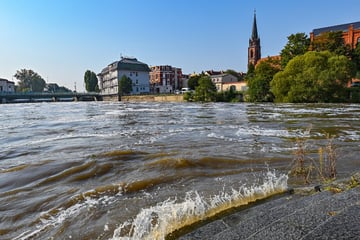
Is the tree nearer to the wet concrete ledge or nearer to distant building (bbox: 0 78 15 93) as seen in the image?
distant building (bbox: 0 78 15 93)

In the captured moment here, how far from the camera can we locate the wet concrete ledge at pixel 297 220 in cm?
276

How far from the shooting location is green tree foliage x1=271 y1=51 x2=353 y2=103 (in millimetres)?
41750

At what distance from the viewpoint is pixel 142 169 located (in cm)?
716

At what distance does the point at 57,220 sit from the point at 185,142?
6987mm

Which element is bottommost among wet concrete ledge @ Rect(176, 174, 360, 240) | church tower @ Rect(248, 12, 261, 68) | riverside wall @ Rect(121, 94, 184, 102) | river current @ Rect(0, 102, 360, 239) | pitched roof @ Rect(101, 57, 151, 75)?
river current @ Rect(0, 102, 360, 239)

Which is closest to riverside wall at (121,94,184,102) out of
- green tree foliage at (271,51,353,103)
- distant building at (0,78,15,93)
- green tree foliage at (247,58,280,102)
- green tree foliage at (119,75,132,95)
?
green tree foliage at (119,75,132,95)

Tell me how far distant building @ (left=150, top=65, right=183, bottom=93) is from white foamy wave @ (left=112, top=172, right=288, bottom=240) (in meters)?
122

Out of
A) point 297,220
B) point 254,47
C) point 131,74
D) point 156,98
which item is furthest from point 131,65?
point 297,220

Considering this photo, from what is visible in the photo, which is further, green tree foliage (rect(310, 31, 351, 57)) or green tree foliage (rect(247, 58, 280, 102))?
green tree foliage (rect(310, 31, 351, 57))

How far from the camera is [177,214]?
3.81 m

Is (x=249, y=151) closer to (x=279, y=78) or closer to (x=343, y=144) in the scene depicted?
(x=343, y=144)

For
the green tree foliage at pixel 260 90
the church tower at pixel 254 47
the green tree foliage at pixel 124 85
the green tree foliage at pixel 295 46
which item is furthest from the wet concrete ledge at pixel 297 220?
the church tower at pixel 254 47

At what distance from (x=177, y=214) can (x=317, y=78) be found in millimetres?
44402

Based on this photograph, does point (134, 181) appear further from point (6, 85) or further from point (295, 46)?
point (6, 85)
